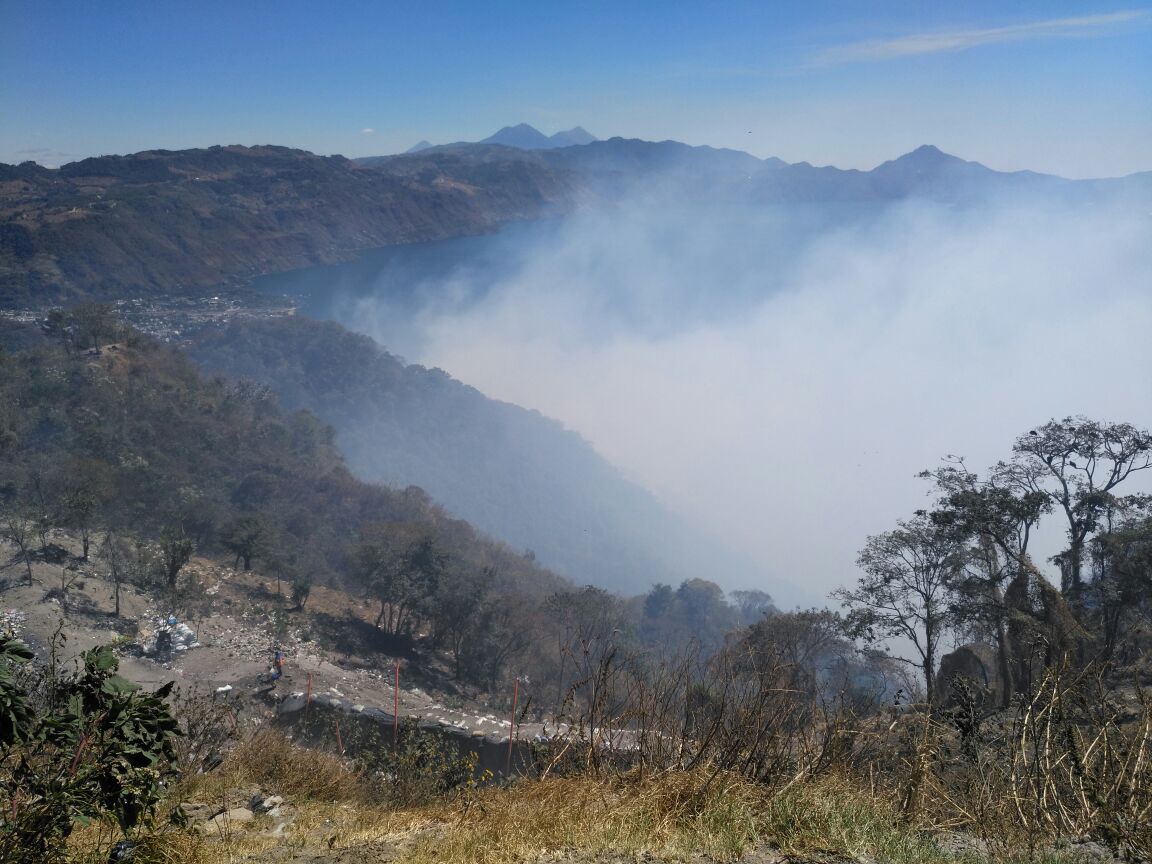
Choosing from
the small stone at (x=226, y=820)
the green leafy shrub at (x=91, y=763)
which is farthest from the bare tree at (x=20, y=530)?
the green leafy shrub at (x=91, y=763)

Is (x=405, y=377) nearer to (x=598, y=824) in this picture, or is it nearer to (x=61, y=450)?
(x=61, y=450)

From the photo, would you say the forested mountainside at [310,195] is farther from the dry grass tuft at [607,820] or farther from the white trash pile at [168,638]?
the dry grass tuft at [607,820]

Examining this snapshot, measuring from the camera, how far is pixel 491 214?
11475 centimetres

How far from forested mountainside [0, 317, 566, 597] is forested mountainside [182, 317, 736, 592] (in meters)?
10.6

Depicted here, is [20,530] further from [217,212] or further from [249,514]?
[217,212]

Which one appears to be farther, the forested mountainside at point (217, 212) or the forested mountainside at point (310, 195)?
the forested mountainside at point (310, 195)

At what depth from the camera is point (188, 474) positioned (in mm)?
27594

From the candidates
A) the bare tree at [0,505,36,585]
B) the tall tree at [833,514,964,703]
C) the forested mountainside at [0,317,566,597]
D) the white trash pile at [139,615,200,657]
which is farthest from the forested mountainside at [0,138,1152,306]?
→ the tall tree at [833,514,964,703]

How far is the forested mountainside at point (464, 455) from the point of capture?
159ft

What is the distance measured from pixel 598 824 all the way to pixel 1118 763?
2331mm

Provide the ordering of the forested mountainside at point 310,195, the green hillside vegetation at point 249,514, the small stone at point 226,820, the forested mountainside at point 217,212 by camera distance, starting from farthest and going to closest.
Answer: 1. the forested mountainside at point 310,195
2. the forested mountainside at point 217,212
3. the green hillside vegetation at point 249,514
4. the small stone at point 226,820

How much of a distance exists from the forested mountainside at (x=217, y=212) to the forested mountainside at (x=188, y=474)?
21767 mm

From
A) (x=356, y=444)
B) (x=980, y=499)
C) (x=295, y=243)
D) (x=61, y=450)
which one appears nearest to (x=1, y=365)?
(x=61, y=450)

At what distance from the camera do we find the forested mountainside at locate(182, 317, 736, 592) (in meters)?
48.4
